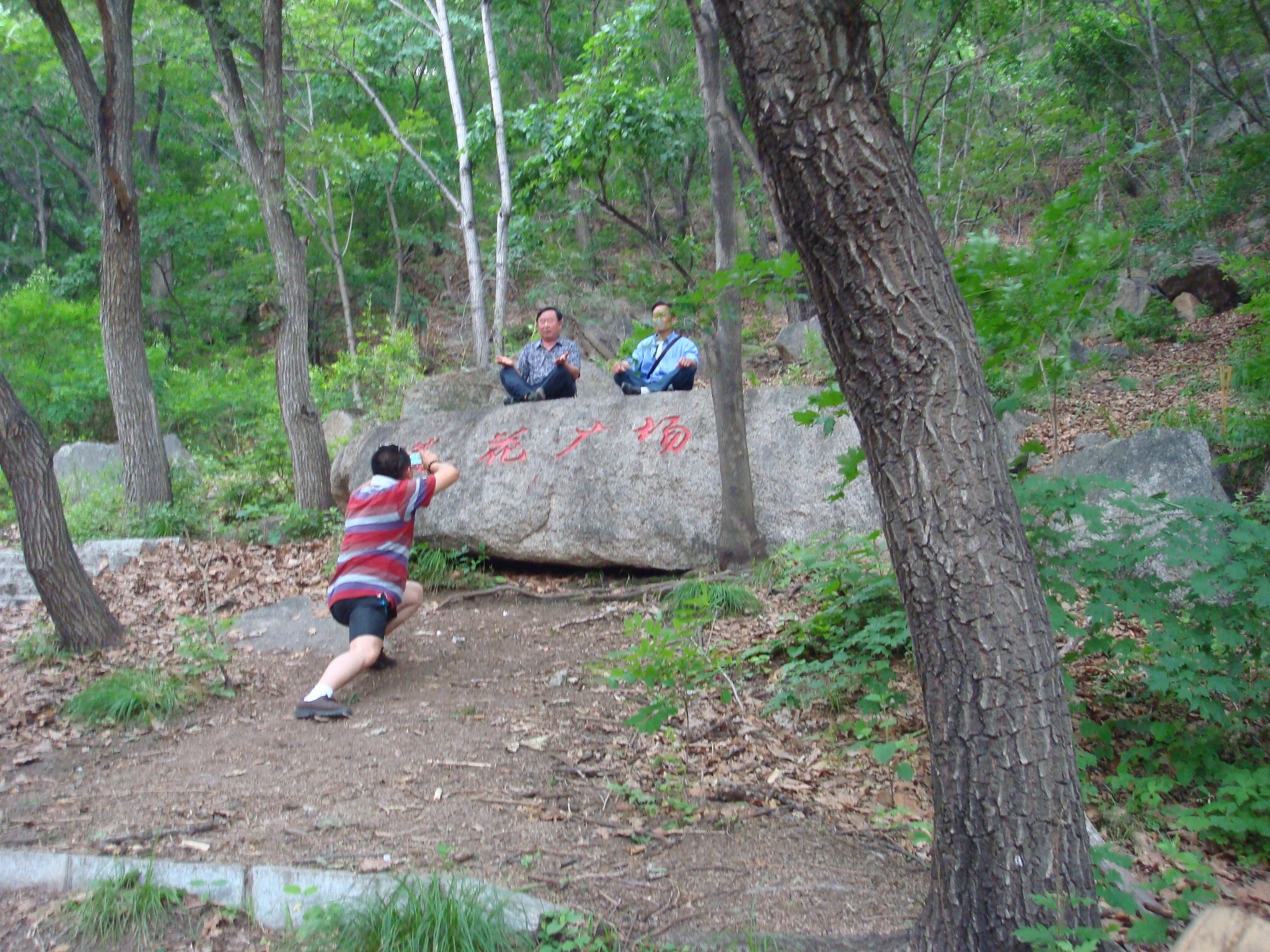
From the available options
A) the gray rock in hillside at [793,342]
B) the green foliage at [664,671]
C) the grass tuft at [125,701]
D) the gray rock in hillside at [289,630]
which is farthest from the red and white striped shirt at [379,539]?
the gray rock in hillside at [793,342]

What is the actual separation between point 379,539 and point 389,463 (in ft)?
1.47

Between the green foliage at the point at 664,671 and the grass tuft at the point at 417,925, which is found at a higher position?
the green foliage at the point at 664,671

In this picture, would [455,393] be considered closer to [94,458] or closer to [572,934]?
[94,458]

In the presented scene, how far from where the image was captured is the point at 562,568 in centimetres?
775

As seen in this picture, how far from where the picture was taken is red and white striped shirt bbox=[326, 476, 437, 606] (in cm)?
529

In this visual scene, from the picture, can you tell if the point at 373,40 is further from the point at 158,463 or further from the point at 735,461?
the point at 735,461

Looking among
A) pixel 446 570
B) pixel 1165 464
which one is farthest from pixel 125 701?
pixel 1165 464

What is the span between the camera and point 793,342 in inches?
564

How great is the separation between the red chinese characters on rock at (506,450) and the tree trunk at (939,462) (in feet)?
17.9

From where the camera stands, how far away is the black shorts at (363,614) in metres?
5.15

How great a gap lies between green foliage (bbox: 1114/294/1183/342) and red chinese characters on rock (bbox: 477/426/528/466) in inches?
363

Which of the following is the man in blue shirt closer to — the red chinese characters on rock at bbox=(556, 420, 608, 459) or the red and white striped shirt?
the red chinese characters on rock at bbox=(556, 420, 608, 459)

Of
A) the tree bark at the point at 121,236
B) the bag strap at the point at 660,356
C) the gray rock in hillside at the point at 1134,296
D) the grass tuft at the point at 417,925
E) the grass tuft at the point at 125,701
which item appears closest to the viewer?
the grass tuft at the point at 417,925

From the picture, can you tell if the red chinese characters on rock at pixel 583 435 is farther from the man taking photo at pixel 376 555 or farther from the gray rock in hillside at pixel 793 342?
the gray rock in hillside at pixel 793 342
